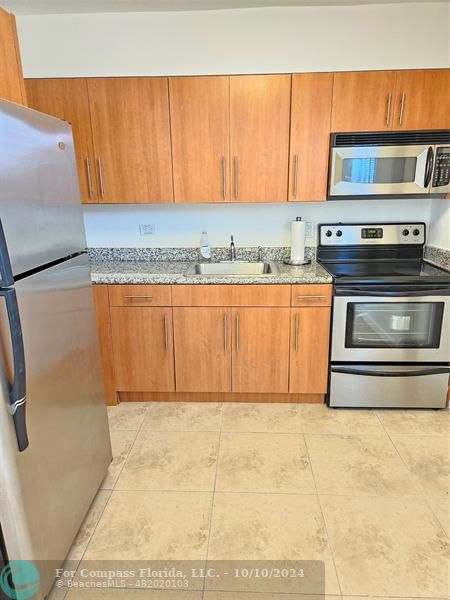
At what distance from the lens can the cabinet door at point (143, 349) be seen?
99.6 inches

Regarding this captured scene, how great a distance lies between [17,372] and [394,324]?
2.19 meters

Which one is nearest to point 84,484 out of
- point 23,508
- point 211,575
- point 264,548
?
Result: point 23,508

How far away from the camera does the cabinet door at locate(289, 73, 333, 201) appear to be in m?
2.39

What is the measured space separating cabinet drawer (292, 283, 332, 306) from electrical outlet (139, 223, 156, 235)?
4.04 ft

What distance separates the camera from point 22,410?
1.14 m

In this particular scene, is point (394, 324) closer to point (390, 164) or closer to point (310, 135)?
point (390, 164)

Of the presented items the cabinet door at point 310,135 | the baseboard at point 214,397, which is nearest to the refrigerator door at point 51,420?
the baseboard at point 214,397

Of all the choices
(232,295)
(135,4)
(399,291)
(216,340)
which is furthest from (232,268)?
(135,4)

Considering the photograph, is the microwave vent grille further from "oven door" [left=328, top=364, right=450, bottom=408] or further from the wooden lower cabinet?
"oven door" [left=328, top=364, right=450, bottom=408]

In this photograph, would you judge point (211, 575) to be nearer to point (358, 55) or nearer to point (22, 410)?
point (22, 410)

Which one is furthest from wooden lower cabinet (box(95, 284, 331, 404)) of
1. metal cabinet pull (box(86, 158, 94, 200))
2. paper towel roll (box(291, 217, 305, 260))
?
metal cabinet pull (box(86, 158, 94, 200))

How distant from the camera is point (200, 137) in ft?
8.16

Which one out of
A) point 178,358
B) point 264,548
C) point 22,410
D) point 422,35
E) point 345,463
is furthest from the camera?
point 178,358

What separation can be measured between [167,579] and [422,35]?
3.21 meters
